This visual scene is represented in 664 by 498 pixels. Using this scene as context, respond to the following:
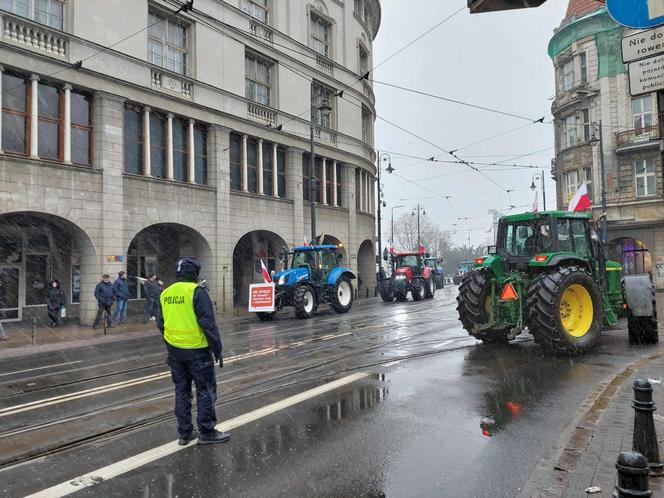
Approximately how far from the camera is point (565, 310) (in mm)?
9547

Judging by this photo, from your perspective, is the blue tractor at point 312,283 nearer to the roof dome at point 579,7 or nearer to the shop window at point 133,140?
the shop window at point 133,140

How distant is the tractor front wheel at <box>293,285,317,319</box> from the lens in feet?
57.0

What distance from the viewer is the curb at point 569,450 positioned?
12.4 ft

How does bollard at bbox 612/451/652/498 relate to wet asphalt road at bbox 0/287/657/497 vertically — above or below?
above

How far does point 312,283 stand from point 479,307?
349 inches

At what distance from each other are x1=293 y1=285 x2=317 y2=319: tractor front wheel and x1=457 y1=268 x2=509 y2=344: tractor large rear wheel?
24.9 ft

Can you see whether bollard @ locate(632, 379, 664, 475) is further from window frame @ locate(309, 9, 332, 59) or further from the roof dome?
the roof dome

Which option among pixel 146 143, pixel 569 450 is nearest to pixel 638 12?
pixel 569 450

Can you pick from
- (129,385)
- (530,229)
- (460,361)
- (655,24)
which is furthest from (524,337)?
(655,24)

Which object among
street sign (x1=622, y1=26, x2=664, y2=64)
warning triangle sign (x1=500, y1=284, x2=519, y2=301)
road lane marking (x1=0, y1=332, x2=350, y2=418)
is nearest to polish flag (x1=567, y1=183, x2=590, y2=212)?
warning triangle sign (x1=500, y1=284, x2=519, y2=301)

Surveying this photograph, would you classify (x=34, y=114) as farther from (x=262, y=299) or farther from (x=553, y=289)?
(x=553, y=289)

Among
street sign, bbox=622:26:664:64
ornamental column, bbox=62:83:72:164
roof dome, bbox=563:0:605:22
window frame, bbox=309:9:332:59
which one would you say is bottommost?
street sign, bbox=622:26:664:64

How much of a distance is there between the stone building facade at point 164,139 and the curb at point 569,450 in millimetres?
14486

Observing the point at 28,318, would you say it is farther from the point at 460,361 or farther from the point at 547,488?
the point at 547,488
